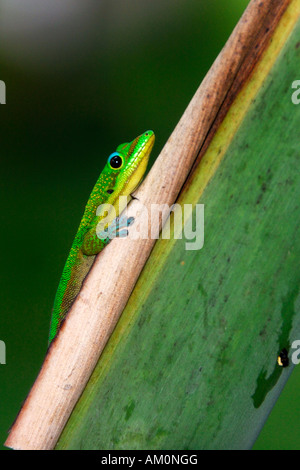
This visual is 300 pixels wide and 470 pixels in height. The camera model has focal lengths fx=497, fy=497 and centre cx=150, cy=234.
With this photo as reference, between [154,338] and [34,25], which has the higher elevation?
[34,25]

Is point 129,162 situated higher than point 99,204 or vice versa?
point 129,162

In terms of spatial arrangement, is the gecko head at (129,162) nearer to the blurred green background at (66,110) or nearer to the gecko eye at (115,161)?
the gecko eye at (115,161)

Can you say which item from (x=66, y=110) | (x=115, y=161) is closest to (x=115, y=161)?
(x=115, y=161)

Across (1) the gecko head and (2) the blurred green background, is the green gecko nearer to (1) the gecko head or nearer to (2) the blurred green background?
(1) the gecko head

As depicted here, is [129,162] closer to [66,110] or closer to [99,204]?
[99,204]

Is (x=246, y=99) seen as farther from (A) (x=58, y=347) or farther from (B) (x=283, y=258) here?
(A) (x=58, y=347)
